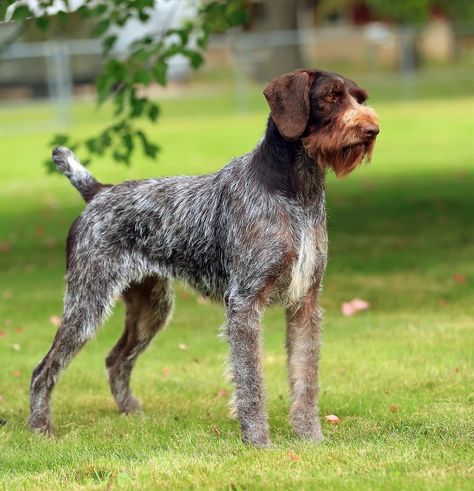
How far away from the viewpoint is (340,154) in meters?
6.62

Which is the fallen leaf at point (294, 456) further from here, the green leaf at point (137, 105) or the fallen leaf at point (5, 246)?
the fallen leaf at point (5, 246)

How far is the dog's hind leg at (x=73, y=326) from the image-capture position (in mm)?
7605

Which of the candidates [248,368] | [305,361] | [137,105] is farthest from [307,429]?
[137,105]

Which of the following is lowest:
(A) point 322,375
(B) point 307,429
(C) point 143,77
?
(A) point 322,375

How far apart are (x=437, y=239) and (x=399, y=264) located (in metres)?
1.66

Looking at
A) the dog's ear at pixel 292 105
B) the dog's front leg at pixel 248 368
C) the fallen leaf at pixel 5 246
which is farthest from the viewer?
the fallen leaf at pixel 5 246

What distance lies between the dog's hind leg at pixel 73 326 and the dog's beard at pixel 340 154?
1636 mm

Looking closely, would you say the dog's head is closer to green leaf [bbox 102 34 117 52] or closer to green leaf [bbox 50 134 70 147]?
green leaf [bbox 50 134 70 147]

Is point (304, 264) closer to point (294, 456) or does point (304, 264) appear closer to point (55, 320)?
point (294, 456)

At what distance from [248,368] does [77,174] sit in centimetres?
200

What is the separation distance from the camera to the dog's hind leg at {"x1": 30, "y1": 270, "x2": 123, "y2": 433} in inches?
299

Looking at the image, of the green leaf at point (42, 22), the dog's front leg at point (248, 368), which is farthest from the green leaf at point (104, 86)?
the dog's front leg at point (248, 368)

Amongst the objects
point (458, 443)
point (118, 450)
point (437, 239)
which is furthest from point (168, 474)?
point (437, 239)

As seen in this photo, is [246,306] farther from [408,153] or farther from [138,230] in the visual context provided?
[408,153]
